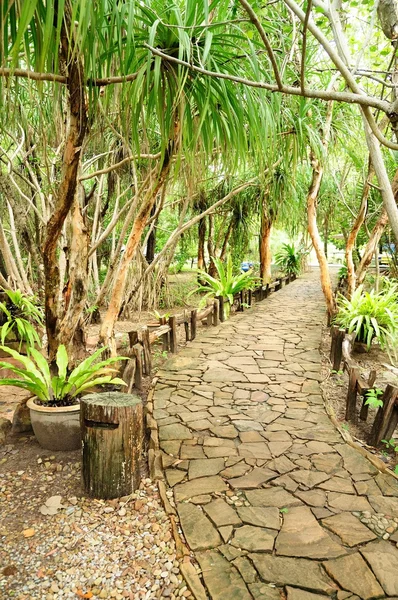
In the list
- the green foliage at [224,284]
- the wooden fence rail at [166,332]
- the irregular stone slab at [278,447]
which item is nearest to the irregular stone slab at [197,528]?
the irregular stone slab at [278,447]

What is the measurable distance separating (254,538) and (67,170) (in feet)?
7.26

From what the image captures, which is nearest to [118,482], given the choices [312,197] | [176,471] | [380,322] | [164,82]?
[176,471]

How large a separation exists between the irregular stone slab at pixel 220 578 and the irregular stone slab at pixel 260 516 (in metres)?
0.27

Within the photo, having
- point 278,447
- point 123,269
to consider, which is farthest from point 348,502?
point 123,269

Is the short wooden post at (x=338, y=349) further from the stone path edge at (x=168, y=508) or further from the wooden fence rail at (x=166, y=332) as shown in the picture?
the stone path edge at (x=168, y=508)

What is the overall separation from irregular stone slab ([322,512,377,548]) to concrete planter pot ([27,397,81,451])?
1517mm

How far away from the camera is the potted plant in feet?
8.04

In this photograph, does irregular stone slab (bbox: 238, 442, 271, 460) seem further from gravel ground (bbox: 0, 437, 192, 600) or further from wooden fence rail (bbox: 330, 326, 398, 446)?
wooden fence rail (bbox: 330, 326, 398, 446)

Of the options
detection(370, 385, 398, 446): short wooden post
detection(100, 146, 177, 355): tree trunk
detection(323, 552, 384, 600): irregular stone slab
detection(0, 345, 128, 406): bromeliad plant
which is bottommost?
detection(323, 552, 384, 600): irregular stone slab

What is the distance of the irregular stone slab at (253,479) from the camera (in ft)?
7.20

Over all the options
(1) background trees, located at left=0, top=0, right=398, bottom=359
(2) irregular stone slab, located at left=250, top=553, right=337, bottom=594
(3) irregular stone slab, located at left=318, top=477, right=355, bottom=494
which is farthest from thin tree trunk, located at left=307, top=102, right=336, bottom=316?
(2) irregular stone slab, located at left=250, top=553, right=337, bottom=594

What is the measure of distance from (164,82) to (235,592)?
A: 2.33 m

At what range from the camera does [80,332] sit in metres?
4.35

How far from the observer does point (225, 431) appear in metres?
2.84
